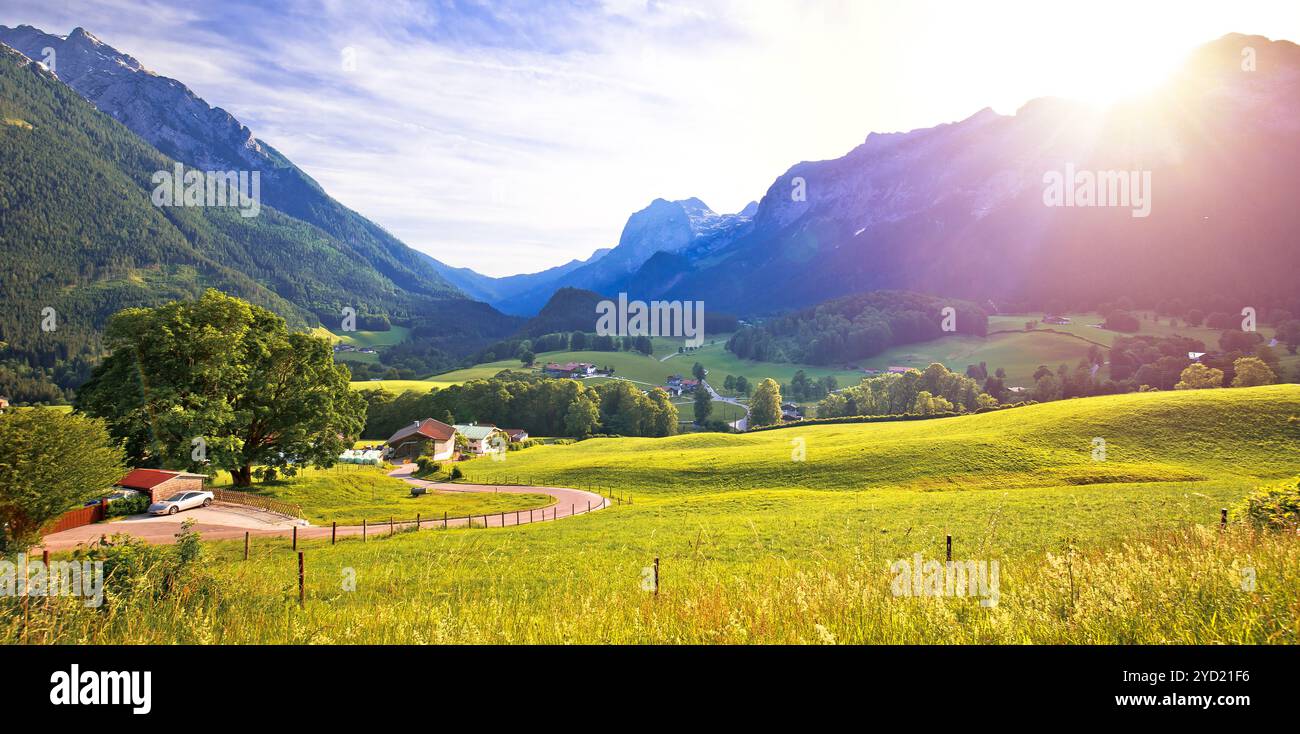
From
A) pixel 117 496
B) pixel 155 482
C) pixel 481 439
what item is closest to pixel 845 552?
pixel 155 482

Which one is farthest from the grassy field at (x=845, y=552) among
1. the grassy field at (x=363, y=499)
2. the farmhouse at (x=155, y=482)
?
the farmhouse at (x=155, y=482)

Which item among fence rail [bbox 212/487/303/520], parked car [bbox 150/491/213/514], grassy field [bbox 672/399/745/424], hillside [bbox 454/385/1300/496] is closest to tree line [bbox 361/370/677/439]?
grassy field [bbox 672/399/745/424]

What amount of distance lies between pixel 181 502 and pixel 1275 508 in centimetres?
5423

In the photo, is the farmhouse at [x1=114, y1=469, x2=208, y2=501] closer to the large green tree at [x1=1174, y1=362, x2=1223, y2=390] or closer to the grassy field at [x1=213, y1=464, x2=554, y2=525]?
the grassy field at [x1=213, y1=464, x2=554, y2=525]

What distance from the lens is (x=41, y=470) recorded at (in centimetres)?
2734

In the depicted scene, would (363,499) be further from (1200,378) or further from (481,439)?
(1200,378)

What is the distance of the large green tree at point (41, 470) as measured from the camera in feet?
86.8

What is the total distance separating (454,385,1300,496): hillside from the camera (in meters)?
39.7

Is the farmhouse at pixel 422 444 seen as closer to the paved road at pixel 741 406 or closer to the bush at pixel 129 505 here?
the bush at pixel 129 505

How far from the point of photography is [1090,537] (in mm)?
20344

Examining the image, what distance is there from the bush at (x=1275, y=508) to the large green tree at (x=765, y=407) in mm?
105586
